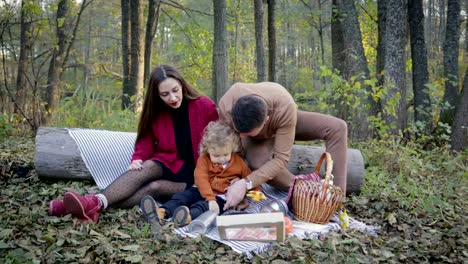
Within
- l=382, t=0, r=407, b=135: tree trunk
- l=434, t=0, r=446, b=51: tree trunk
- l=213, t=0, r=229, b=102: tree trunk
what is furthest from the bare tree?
l=434, t=0, r=446, b=51: tree trunk

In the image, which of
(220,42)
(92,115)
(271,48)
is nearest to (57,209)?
(92,115)

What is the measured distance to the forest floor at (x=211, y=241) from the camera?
303 centimetres

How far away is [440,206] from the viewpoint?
13.8ft

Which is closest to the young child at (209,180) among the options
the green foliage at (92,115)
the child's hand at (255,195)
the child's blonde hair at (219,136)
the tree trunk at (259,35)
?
the child's blonde hair at (219,136)

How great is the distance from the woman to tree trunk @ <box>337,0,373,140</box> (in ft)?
11.0

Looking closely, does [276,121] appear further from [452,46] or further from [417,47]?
[452,46]

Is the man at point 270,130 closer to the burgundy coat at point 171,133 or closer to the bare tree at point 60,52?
the burgundy coat at point 171,133

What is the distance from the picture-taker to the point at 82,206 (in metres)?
3.63

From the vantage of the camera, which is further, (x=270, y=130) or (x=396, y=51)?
(x=396, y=51)

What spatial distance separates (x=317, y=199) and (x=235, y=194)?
27.0 inches

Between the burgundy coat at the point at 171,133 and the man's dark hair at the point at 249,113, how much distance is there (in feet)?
2.80

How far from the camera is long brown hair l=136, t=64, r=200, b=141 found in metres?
4.16

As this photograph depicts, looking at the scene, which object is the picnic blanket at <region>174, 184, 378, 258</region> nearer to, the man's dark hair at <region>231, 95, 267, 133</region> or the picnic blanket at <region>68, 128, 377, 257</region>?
the picnic blanket at <region>68, 128, 377, 257</region>

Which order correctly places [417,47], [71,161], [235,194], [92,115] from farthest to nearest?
[417,47]
[92,115]
[71,161]
[235,194]
